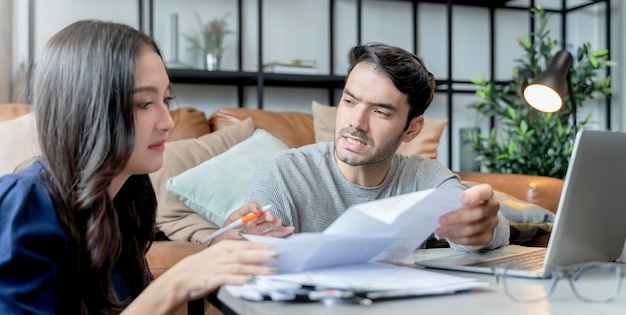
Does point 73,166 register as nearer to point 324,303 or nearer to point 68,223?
point 68,223

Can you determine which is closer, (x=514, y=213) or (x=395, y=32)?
(x=514, y=213)

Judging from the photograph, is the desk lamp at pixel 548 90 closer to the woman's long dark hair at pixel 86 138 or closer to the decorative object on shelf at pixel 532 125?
the decorative object on shelf at pixel 532 125

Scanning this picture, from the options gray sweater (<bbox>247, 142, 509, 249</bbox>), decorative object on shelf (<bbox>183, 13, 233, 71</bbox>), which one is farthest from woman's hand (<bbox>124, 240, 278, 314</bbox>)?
decorative object on shelf (<bbox>183, 13, 233, 71</bbox>)

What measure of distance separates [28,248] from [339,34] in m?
3.18

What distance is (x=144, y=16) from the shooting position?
3439mm

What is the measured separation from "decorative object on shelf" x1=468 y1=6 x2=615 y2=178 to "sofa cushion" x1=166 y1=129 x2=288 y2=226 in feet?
5.56

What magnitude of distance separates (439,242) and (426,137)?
1.30 metres

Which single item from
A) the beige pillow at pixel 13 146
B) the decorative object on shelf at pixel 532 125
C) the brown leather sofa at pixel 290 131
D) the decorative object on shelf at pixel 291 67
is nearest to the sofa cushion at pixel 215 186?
the brown leather sofa at pixel 290 131

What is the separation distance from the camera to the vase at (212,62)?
3359 mm

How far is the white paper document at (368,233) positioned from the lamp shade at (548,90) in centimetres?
147

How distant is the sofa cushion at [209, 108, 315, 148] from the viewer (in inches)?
110

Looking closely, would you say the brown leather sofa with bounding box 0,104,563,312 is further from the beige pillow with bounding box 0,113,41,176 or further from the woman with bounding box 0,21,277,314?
the woman with bounding box 0,21,277,314

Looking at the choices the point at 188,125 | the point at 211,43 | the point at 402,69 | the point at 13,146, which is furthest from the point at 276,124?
the point at 402,69

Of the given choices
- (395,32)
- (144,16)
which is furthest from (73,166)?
(395,32)
